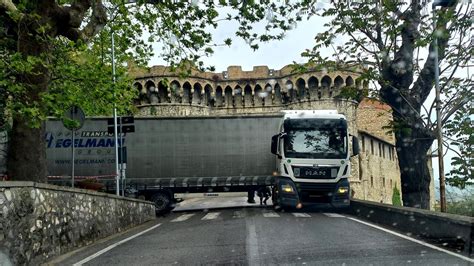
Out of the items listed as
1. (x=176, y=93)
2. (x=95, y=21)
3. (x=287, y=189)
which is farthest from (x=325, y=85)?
(x=95, y=21)

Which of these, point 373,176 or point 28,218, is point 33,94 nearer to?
point 28,218

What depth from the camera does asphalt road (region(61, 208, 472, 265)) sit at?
7043mm

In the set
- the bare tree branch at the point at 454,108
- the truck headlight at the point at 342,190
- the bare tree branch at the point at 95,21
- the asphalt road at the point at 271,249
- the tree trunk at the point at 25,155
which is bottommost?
the asphalt road at the point at 271,249

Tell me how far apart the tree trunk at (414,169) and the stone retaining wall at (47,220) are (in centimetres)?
918

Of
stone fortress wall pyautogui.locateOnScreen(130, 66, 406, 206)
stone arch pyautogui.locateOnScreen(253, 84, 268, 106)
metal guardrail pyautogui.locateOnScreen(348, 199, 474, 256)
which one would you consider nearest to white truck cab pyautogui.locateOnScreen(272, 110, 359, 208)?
metal guardrail pyautogui.locateOnScreen(348, 199, 474, 256)

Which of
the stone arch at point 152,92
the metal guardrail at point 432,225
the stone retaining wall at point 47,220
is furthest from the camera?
the stone arch at point 152,92

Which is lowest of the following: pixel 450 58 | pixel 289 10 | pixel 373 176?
pixel 373 176

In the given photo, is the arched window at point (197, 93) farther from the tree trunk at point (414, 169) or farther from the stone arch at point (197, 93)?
the tree trunk at point (414, 169)

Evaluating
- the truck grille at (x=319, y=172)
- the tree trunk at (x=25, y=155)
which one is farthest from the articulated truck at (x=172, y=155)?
the tree trunk at (x=25, y=155)

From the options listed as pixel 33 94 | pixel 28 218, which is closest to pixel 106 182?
pixel 33 94

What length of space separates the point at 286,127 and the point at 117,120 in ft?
25.9

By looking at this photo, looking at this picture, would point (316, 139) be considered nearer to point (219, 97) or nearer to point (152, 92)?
point (152, 92)

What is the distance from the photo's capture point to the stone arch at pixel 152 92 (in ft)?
155

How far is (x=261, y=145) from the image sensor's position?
2234 cm
